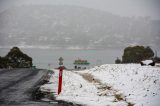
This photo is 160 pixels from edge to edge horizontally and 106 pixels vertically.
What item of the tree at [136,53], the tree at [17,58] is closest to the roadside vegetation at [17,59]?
the tree at [17,58]

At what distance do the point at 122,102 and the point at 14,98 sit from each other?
492 centimetres

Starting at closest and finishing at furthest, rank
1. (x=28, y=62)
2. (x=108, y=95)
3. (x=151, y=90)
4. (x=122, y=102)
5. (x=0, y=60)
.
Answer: (x=122, y=102) < (x=151, y=90) < (x=108, y=95) < (x=0, y=60) < (x=28, y=62)

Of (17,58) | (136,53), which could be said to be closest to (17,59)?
(17,58)

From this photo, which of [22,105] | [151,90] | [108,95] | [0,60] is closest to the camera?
[22,105]

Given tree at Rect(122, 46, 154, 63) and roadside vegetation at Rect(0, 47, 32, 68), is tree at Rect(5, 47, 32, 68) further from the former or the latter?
tree at Rect(122, 46, 154, 63)

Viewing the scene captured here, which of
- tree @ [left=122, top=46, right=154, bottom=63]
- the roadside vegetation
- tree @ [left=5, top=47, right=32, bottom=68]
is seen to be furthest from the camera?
tree @ [left=122, top=46, right=154, bottom=63]

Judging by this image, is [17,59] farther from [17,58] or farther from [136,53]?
[136,53]

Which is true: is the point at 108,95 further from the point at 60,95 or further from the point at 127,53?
the point at 127,53

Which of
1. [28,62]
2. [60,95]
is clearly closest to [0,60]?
[28,62]

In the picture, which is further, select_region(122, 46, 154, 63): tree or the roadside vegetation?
select_region(122, 46, 154, 63): tree

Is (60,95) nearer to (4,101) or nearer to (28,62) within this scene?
(4,101)

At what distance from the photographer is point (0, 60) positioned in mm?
76438

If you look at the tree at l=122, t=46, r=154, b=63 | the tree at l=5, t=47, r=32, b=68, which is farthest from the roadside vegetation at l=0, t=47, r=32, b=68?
the tree at l=122, t=46, r=154, b=63

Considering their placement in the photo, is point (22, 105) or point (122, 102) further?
point (122, 102)
